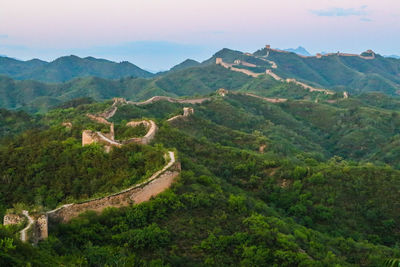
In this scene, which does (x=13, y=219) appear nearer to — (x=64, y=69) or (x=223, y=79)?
(x=223, y=79)

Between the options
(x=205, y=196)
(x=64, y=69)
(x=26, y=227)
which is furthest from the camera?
(x=64, y=69)

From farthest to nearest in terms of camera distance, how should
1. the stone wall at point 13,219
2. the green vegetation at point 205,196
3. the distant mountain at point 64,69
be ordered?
the distant mountain at point 64,69
the green vegetation at point 205,196
the stone wall at point 13,219

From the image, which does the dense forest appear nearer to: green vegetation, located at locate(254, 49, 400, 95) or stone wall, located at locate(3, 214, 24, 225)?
stone wall, located at locate(3, 214, 24, 225)

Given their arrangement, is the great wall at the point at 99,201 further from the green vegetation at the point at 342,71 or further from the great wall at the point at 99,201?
the green vegetation at the point at 342,71

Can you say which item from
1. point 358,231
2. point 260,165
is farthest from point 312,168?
point 358,231

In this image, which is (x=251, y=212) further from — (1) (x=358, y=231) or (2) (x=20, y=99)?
(2) (x=20, y=99)

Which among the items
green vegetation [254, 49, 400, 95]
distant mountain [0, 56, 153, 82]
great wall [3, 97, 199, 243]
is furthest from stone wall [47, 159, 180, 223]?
distant mountain [0, 56, 153, 82]

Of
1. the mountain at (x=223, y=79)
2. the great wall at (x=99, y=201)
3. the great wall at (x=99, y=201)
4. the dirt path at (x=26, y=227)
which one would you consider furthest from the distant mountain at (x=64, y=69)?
the dirt path at (x=26, y=227)

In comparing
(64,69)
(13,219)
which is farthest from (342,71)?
(13,219)
